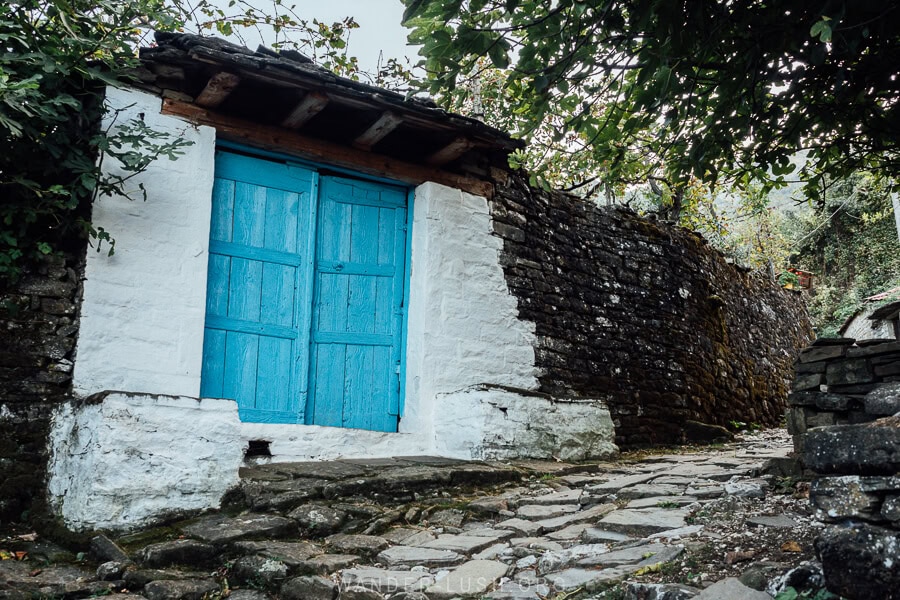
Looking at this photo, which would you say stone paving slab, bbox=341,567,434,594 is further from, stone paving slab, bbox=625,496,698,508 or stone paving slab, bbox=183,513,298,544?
stone paving slab, bbox=625,496,698,508

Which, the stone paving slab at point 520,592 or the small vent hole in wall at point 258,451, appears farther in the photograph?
the small vent hole in wall at point 258,451

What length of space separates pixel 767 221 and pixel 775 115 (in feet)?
51.6

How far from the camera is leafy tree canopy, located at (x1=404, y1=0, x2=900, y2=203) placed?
11.1ft

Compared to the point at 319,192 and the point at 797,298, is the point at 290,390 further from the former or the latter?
the point at 797,298

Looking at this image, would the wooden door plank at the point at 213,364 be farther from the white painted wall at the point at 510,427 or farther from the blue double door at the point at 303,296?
the white painted wall at the point at 510,427

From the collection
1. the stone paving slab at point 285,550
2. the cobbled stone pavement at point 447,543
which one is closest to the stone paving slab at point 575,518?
the cobbled stone pavement at point 447,543

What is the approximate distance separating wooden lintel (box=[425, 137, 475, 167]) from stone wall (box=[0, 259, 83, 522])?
2.91 meters

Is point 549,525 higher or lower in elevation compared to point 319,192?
lower

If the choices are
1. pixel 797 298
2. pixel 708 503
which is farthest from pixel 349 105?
pixel 797 298

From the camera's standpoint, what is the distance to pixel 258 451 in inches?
198

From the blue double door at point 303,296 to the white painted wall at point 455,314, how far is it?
163mm

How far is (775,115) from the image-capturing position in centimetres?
404

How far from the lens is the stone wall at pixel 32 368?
4.15 m

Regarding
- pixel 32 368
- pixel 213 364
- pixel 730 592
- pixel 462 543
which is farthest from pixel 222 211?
pixel 730 592
